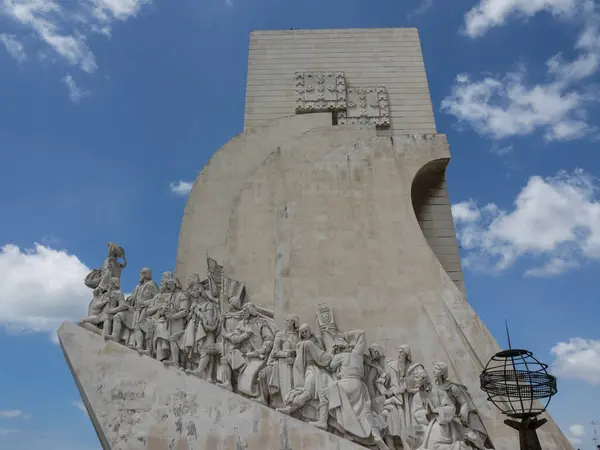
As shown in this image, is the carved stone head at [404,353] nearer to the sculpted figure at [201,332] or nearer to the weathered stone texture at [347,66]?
the sculpted figure at [201,332]

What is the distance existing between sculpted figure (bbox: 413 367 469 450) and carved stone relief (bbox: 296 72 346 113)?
6.60 metres

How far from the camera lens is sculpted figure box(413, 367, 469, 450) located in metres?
6.02

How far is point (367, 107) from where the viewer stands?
11.7 metres

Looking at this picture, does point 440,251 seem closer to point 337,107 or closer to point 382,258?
point 382,258

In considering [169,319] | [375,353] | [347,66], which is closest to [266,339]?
[169,319]

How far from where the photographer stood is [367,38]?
1274cm

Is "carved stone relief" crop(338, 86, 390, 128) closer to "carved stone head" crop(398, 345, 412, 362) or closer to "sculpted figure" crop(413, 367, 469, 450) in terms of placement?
"carved stone head" crop(398, 345, 412, 362)

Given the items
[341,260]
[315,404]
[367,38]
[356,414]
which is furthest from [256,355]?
[367,38]

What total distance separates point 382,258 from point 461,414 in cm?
263

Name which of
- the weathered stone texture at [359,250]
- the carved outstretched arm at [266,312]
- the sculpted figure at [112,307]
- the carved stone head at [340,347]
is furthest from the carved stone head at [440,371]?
the sculpted figure at [112,307]

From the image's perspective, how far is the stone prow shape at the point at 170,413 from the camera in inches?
249

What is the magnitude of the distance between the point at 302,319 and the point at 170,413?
2.34 m

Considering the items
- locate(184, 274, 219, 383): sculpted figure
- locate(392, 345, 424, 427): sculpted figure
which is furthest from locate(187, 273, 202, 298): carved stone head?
locate(392, 345, 424, 427): sculpted figure

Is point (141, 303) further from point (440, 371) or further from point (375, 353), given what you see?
point (440, 371)
